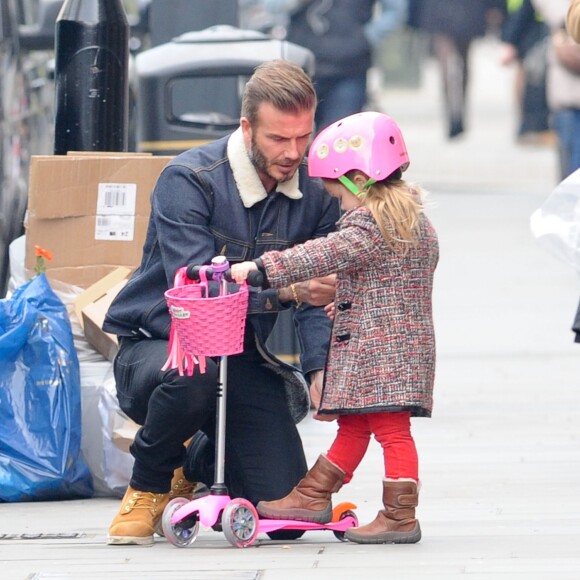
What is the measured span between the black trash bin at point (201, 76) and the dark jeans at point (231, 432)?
2919mm

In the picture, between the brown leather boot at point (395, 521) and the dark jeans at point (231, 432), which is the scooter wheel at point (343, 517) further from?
the dark jeans at point (231, 432)

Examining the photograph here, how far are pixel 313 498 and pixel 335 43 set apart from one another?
8.21 metres

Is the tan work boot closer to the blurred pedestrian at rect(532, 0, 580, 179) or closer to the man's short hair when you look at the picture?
the man's short hair

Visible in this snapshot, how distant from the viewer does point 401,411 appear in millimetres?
4926

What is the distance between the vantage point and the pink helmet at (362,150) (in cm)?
495

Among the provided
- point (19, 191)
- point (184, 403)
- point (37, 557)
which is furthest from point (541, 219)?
point (19, 191)

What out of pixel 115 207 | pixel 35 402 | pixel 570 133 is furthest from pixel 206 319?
pixel 570 133

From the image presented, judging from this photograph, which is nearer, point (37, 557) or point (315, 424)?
point (37, 557)

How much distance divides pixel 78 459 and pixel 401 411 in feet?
4.75

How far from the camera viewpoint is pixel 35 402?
19.4 feet

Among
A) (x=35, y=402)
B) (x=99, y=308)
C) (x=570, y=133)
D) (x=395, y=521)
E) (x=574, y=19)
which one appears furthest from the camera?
(x=570, y=133)

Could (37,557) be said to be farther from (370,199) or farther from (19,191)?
(19,191)

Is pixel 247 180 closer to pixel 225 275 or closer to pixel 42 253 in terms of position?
pixel 225 275

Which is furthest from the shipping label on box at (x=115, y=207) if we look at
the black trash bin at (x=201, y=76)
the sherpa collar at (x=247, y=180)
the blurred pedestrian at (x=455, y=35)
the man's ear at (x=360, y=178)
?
the blurred pedestrian at (x=455, y=35)
